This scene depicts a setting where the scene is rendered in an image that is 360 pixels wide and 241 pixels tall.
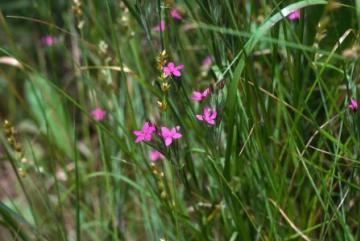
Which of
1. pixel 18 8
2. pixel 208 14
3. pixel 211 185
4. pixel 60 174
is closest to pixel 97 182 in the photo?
pixel 60 174

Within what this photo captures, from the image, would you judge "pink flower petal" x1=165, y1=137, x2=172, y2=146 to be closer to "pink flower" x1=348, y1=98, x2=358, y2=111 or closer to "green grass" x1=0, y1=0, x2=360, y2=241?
"green grass" x1=0, y1=0, x2=360, y2=241

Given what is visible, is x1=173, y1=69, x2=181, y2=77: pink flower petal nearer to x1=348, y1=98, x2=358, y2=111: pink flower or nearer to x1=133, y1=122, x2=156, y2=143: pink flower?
x1=133, y1=122, x2=156, y2=143: pink flower

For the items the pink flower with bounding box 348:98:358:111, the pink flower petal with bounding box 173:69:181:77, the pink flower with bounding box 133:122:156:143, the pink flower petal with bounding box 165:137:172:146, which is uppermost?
the pink flower petal with bounding box 173:69:181:77

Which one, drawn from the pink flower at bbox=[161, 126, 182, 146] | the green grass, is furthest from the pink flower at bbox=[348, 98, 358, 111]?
the pink flower at bbox=[161, 126, 182, 146]

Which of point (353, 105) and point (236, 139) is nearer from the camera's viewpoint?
point (353, 105)

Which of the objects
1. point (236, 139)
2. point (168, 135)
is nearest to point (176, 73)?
point (168, 135)

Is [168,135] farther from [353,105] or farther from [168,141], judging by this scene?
[353,105]

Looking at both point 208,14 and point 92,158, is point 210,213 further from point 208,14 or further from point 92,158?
point 92,158

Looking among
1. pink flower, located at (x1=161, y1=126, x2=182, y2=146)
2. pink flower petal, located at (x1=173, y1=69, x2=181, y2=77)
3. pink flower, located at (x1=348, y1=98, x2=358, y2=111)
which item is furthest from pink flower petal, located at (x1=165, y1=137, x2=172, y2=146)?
pink flower, located at (x1=348, y1=98, x2=358, y2=111)

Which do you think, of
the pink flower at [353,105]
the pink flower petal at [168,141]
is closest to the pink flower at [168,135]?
the pink flower petal at [168,141]

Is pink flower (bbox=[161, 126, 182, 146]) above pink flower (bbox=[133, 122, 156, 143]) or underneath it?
underneath

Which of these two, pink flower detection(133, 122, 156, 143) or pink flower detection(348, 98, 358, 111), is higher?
pink flower detection(133, 122, 156, 143)
